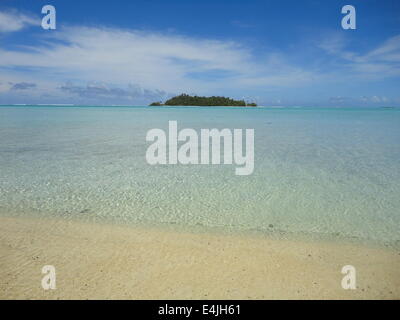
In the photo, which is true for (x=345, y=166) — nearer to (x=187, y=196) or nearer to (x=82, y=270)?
(x=187, y=196)

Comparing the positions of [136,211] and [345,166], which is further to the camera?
[345,166]

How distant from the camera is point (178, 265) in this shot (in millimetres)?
3920

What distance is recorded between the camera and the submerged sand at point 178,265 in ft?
11.2

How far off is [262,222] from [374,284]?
2157 millimetres

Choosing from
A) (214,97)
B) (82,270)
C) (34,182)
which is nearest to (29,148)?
(34,182)

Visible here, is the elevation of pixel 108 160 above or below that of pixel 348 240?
above

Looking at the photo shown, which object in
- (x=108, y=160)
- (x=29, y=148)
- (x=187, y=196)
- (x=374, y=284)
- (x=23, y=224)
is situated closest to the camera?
(x=374, y=284)

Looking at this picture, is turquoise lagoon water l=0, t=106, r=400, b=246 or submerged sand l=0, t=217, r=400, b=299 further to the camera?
turquoise lagoon water l=0, t=106, r=400, b=246

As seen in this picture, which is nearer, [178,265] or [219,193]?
[178,265]

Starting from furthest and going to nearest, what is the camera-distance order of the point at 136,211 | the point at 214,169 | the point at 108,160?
the point at 108,160, the point at 214,169, the point at 136,211

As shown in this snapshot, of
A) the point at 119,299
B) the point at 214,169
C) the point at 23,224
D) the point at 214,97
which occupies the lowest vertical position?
the point at 119,299

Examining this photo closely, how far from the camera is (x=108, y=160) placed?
34.4 feet

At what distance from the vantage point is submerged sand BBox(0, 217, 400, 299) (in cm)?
342

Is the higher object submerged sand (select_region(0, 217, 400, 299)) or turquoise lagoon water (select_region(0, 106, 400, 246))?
turquoise lagoon water (select_region(0, 106, 400, 246))
